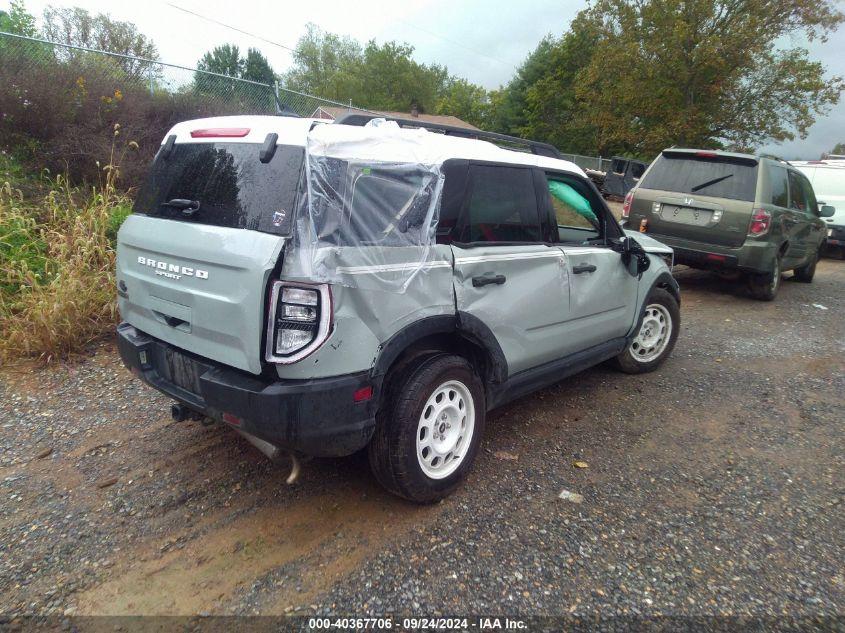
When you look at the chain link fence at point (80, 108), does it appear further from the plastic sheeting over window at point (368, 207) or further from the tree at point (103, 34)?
the tree at point (103, 34)

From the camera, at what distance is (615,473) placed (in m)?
3.36

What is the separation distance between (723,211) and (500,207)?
210 inches

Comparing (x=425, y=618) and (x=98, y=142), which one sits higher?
(x=98, y=142)

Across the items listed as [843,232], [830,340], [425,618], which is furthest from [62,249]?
[843,232]

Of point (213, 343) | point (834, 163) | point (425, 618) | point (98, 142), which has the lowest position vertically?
point (425, 618)

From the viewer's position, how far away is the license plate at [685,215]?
7.34 m

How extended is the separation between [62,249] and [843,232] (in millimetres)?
15502

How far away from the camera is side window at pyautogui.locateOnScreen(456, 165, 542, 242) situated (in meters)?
3.02

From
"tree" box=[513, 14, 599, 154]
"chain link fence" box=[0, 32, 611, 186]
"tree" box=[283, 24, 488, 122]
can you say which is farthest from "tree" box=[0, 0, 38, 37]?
"tree" box=[283, 24, 488, 122]

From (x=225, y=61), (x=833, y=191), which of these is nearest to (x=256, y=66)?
(x=225, y=61)

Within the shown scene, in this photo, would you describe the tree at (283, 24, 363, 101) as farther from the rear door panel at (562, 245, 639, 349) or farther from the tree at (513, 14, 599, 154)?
the rear door panel at (562, 245, 639, 349)

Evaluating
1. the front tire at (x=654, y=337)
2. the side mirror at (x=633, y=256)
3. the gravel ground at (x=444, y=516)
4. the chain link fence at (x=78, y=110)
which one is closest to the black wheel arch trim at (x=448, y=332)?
the gravel ground at (x=444, y=516)

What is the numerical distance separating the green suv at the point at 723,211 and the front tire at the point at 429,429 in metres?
5.63

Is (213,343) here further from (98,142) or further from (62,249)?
(98,142)
